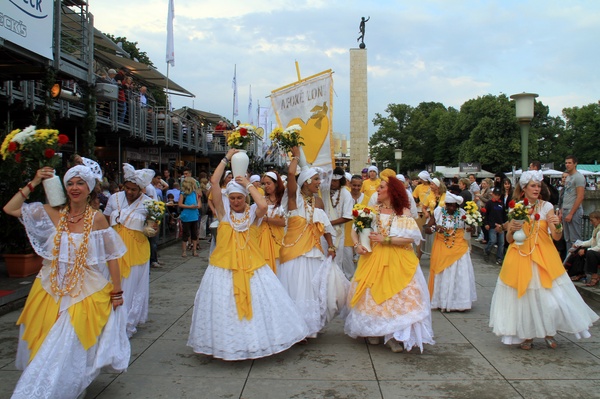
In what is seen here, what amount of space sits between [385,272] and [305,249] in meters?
0.92

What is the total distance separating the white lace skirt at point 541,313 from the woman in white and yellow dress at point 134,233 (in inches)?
164

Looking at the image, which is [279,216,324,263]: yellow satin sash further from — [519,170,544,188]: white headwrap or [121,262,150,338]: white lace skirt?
[519,170,544,188]: white headwrap

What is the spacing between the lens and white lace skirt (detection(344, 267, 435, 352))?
5.39m

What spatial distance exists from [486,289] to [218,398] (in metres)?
6.31

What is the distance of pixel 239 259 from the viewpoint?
16.6 feet

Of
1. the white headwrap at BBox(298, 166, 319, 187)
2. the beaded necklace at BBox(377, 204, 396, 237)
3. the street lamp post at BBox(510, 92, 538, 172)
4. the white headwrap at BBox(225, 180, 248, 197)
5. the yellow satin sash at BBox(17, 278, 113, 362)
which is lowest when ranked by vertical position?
the yellow satin sash at BBox(17, 278, 113, 362)

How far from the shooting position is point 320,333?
629cm

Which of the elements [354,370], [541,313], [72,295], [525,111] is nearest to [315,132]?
[354,370]

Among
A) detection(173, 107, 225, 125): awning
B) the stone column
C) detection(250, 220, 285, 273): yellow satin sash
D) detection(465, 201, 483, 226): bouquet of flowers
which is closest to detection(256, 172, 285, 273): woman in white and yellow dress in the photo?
detection(250, 220, 285, 273): yellow satin sash

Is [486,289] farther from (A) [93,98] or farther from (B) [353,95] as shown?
(B) [353,95]

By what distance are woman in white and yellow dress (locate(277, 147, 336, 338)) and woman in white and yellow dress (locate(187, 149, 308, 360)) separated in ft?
1.67

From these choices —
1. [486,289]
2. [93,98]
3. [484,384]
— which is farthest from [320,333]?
[93,98]

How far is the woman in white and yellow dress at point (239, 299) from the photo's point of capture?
4871 mm

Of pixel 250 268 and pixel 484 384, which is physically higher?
pixel 250 268
